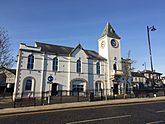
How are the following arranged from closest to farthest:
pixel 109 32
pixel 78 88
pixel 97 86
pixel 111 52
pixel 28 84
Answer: pixel 28 84 < pixel 78 88 < pixel 97 86 < pixel 111 52 < pixel 109 32

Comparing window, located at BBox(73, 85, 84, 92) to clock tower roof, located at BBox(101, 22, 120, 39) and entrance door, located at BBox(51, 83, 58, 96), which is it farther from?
clock tower roof, located at BBox(101, 22, 120, 39)

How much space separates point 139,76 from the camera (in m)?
71.8

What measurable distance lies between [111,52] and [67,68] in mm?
13120

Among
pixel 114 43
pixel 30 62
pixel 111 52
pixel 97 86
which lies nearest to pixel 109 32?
pixel 114 43

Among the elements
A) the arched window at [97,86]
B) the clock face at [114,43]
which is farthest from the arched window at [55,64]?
the clock face at [114,43]

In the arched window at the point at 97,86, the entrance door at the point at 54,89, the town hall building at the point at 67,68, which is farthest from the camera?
the arched window at the point at 97,86

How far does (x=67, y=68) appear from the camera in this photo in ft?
104

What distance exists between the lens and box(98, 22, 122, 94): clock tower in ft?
118

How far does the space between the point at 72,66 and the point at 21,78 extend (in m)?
10.4

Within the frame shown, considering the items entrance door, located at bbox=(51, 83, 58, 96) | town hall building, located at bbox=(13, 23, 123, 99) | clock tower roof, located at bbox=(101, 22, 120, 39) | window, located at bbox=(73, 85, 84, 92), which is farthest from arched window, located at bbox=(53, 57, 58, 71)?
clock tower roof, located at bbox=(101, 22, 120, 39)

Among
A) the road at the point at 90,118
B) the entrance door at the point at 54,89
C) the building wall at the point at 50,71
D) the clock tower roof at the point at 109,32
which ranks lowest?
the road at the point at 90,118

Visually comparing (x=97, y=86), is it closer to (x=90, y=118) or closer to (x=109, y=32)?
(x=109, y=32)

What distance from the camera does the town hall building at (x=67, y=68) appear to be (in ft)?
90.1

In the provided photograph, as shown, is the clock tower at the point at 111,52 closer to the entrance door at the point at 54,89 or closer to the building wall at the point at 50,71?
the building wall at the point at 50,71
